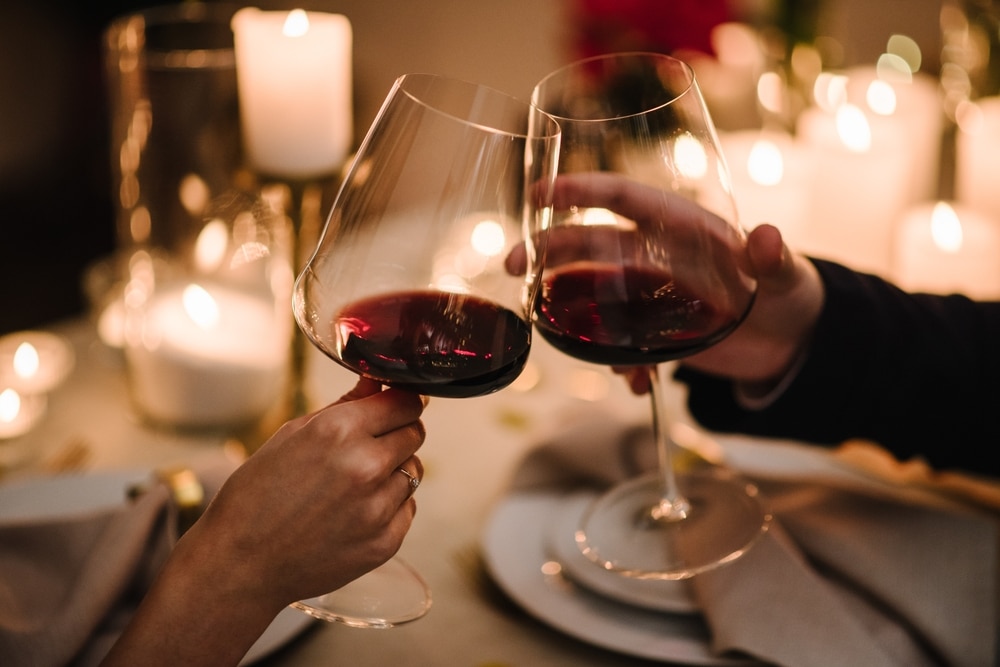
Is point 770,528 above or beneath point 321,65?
beneath

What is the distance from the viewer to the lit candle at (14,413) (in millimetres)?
1028

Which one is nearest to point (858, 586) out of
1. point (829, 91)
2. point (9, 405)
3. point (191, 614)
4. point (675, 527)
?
point (675, 527)

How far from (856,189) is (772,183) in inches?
9.6

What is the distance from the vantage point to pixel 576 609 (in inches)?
30.3

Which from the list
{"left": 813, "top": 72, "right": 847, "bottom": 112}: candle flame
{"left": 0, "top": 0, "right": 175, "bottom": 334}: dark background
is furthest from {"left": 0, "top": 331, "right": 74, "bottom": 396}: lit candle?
{"left": 0, "top": 0, "right": 175, "bottom": 334}: dark background

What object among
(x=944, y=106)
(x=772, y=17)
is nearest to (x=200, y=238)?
(x=772, y=17)

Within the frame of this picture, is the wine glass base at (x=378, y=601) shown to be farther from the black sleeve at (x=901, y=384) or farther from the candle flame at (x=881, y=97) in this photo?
the candle flame at (x=881, y=97)

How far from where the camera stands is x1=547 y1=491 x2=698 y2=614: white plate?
750 millimetres

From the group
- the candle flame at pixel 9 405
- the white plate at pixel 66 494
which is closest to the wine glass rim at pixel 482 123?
the white plate at pixel 66 494

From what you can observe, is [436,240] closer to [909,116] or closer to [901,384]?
[901,384]

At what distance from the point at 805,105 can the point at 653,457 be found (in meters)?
1.09

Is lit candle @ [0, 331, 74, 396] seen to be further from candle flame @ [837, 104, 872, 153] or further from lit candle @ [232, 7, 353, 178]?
candle flame @ [837, 104, 872, 153]

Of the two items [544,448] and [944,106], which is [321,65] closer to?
[544,448]

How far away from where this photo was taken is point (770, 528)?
2.59 feet
